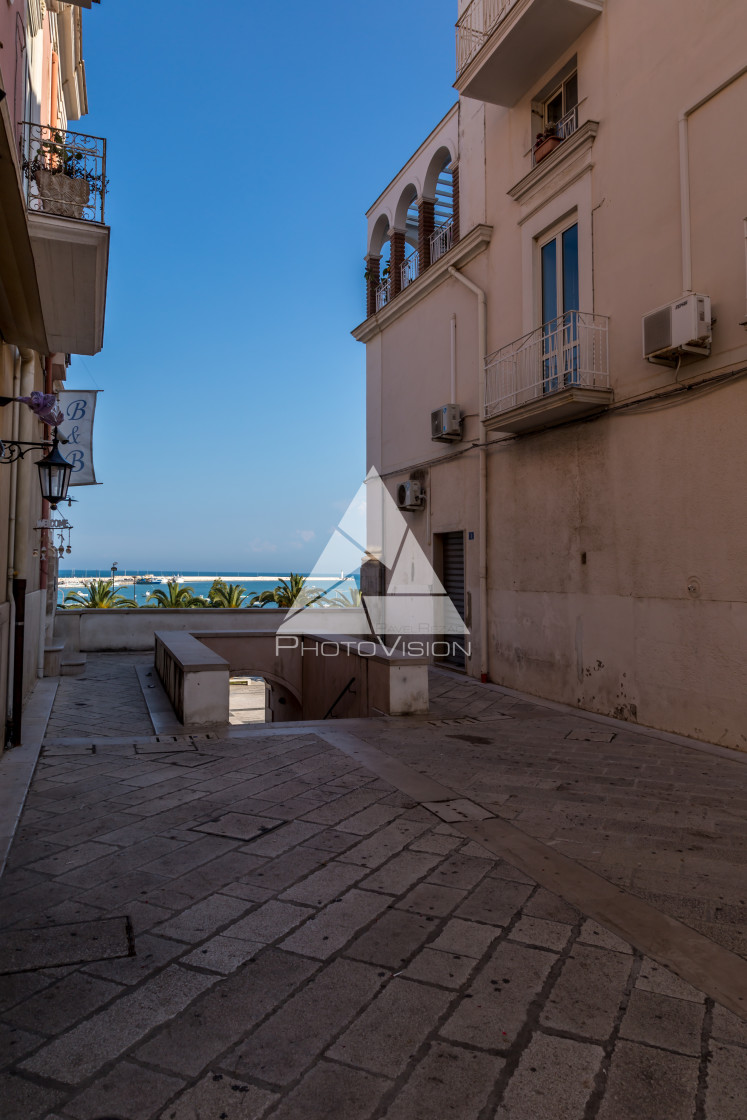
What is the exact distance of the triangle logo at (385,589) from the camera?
12.9 metres

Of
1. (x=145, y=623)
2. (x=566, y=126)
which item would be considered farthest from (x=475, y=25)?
(x=145, y=623)

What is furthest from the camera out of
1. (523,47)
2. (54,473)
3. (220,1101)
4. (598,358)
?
(523,47)

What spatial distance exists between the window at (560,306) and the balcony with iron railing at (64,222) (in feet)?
17.3

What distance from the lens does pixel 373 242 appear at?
1555cm

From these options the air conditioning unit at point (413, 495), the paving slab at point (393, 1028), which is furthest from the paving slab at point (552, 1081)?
the air conditioning unit at point (413, 495)

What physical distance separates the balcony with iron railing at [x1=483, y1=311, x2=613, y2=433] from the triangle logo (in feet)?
11.9

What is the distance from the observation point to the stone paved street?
2.06 meters

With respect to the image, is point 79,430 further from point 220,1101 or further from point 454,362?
point 220,1101

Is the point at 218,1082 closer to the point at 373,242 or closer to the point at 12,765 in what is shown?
the point at 12,765

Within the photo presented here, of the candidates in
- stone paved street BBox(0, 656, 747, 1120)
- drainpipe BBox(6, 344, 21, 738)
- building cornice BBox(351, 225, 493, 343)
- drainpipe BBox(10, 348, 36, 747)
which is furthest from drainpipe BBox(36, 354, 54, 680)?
building cornice BBox(351, 225, 493, 343)

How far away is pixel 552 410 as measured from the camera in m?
8.35

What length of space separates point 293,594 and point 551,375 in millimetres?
11404

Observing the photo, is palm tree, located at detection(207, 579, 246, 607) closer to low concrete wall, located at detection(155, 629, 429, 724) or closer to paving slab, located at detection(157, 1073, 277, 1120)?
low concrete wall, located at detection(155, 629, 429, 724)

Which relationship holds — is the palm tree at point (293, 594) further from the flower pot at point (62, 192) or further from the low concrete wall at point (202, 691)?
the flower pot at point (62, 192)
